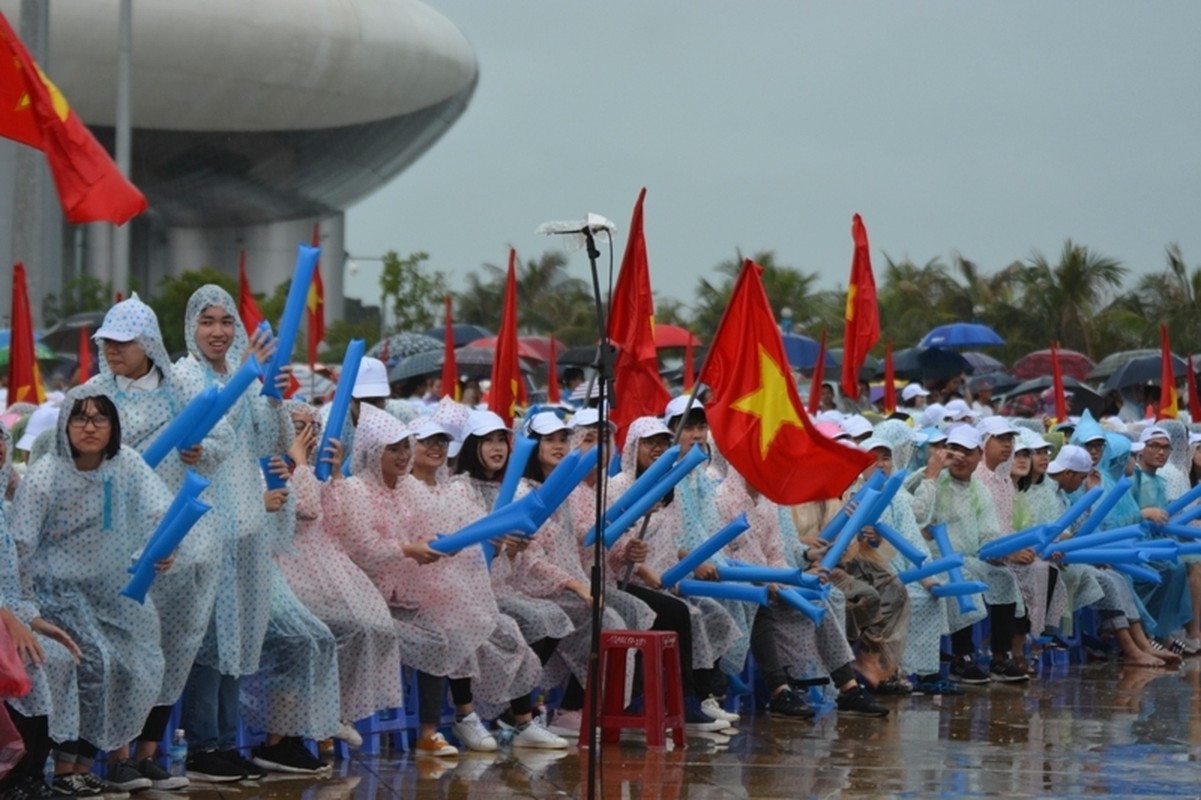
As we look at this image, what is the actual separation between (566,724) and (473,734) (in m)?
0.78

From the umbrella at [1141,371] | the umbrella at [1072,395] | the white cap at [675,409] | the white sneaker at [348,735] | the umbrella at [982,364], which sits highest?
the umbrella at [982,364]

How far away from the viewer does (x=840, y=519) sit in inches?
472

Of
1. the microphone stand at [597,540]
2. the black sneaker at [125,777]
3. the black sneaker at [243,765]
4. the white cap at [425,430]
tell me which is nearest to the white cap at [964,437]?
the white cap at [425,430]

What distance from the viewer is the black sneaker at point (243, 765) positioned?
843 centimetres

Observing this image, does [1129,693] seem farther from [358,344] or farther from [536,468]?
[358,344]

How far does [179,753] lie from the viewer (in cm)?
863

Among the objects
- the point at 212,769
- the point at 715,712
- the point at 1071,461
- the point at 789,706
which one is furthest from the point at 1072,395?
the point at 212,769

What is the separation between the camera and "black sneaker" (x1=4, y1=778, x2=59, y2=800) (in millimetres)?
7461

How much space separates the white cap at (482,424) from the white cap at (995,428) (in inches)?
185

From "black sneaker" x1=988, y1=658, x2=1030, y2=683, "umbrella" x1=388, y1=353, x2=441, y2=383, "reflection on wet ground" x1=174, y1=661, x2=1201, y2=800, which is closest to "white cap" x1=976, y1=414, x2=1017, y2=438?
"black sneaker" x1=988, y1=658, x2=1030, y2=683

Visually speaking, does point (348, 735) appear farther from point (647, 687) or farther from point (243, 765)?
point (647, 687)

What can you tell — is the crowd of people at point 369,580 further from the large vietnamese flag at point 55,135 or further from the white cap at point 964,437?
the large vietnamese flag at point 55,135

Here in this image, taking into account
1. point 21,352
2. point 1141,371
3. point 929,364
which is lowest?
point 21,352

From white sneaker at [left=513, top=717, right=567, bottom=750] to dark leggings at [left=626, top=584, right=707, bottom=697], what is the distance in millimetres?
940
